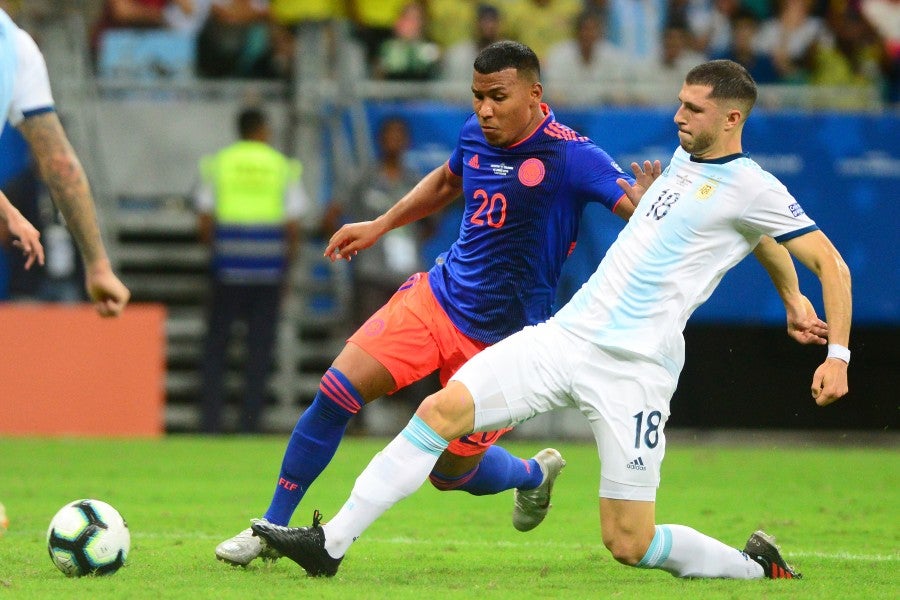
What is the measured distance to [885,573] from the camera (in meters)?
7.03

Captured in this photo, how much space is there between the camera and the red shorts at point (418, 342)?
7.09 meters

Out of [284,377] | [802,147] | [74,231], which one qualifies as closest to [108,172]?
[284,377]

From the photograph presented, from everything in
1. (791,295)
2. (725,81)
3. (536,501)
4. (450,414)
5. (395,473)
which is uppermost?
(725,81)

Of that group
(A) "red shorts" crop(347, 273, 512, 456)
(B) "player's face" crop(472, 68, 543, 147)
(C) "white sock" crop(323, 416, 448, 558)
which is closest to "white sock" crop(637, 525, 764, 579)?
(C) "white sock" crop(323, 416, 448, 558)

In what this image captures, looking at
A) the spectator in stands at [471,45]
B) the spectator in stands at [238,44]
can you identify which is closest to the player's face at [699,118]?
the spectator in stands at [471,45]

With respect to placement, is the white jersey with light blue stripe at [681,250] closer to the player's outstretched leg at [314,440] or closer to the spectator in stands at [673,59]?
the player's outstretched leg at [314,440]

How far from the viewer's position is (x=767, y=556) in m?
6.71

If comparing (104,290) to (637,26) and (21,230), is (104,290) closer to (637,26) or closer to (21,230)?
(21,230)

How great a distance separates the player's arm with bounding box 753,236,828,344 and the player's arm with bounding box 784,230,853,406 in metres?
0.32

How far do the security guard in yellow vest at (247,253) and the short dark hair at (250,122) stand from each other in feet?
0.47

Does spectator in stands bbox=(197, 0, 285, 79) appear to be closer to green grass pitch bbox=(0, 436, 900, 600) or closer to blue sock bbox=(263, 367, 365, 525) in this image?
green grass pitch bbox=(0, 436, 900, 600)

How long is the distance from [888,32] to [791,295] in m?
10.7

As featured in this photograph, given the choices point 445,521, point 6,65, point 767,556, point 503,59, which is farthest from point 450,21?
point 6,65

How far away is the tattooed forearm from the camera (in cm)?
552
